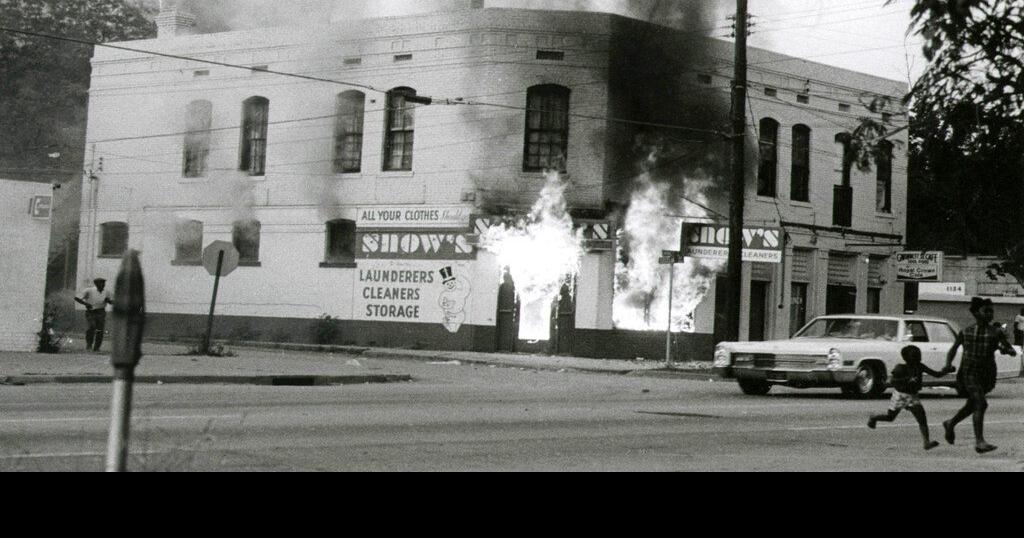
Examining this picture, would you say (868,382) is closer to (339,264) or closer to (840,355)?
(840,355)

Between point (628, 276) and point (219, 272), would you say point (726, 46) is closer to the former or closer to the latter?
point (628, 276)

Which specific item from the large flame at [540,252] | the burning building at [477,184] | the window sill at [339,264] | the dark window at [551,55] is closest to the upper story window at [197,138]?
the burning building at [477,184]

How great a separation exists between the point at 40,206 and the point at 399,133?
11.4m

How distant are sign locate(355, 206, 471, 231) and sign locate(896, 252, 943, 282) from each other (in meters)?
13.1

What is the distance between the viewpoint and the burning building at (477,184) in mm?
30875

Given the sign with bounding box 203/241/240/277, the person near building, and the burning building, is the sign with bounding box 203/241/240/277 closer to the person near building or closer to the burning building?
the burning building

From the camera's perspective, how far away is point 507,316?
103ft

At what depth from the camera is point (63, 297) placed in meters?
35.5

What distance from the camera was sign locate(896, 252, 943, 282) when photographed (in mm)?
35406

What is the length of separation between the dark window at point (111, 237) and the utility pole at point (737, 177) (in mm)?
18425

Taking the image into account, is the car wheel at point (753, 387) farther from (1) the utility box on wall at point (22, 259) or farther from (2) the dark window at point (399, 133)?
(2) the dark window at point (399, 133)

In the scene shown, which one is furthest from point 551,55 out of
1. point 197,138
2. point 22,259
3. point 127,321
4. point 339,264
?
point 127,321

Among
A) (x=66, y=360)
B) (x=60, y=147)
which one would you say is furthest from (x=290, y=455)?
(x=60, y=147)
